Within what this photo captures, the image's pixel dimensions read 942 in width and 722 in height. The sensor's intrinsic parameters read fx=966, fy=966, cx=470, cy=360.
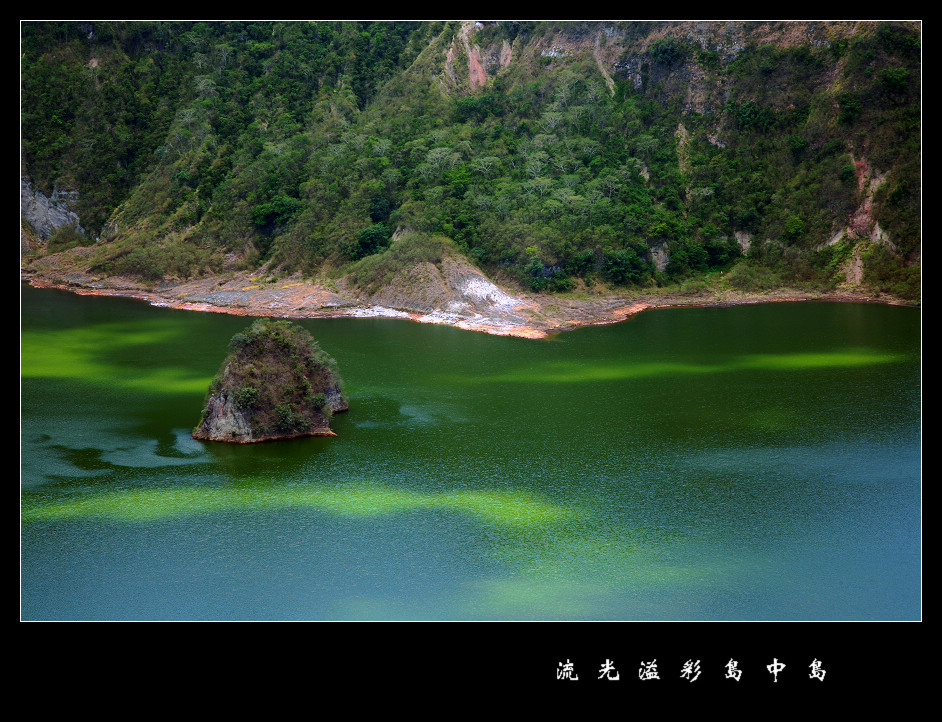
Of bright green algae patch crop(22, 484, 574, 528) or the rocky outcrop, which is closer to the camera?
bright green algae patch crop(22, 484, 574, 528)

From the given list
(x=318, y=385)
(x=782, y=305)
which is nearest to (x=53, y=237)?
(x=318, y=385)

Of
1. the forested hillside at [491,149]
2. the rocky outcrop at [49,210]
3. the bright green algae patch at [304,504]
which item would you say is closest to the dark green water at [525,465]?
the bright green algae patch at [304,504]

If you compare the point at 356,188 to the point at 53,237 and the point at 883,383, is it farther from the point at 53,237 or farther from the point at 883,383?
the point at 883,383

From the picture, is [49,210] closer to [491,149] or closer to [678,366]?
[491,149]

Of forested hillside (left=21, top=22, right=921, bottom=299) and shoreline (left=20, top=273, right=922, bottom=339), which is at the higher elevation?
forested hillside (left=21, top=22, right=921, bottom=299)

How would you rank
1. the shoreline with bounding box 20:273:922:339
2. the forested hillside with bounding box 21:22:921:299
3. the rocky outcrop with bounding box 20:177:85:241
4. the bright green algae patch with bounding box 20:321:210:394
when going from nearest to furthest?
the bright green algae patch with bounding box 20:321:210:394
the shoreline with bounding box 20:273:922:339
the forested hillside with bounding box 21:22:921:299
the rocky outcrop with bounding box 20:177:85:241

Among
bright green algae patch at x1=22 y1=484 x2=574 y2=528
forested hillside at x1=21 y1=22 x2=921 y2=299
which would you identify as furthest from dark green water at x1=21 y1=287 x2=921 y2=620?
forested hillside at x1=21 y1=22 x2=921 y2=299

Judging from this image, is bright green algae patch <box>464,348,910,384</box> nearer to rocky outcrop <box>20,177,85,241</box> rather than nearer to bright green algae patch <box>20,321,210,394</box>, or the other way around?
bright green algae patch <box>20,321,210,394</box>

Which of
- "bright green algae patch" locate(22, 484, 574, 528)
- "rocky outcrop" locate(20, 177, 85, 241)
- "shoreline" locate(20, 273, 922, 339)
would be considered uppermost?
"rocky outcrop" locate(20, 177, 85, 241)
